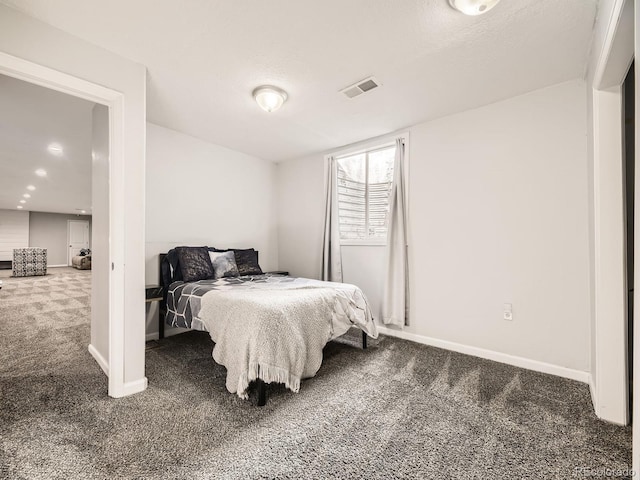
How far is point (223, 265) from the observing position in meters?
3.39

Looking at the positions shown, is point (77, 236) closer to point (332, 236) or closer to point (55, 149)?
point (55, 149)

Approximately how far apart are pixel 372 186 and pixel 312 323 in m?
2.13

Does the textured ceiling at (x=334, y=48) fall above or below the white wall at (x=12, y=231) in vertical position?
above

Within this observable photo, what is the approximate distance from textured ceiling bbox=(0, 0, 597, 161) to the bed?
1.76 m

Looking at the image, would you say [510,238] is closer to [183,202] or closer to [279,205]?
[279,205]

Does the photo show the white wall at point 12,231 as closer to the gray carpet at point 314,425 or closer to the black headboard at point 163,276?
the gray carpet at point 314,425

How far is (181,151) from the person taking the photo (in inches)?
140

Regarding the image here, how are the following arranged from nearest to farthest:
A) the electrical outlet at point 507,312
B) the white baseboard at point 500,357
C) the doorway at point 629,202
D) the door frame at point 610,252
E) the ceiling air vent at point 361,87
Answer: the door frame at point 610,252
the doorway at point 629,202
the white baseboard at point 500,357
the ceiling air vent at point 361,87
the electrical outlet at point 507,312

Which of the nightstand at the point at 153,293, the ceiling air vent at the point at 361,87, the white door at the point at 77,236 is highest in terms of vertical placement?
the ceiling air vent at the point at 361,87

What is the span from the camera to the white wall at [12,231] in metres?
10.6

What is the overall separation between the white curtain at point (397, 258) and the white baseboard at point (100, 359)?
2649 millimetres

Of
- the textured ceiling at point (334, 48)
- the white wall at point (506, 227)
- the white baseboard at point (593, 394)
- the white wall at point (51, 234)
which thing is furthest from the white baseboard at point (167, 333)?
the white wall at point (51, 234)

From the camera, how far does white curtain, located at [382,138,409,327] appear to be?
3.19 m

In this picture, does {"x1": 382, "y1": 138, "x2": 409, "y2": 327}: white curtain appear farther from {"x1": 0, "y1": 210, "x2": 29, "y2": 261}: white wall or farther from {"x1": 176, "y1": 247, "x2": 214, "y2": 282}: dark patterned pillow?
{"x1": 0, "y1": 210, "x2": 29, "y2": 261}: white wall
